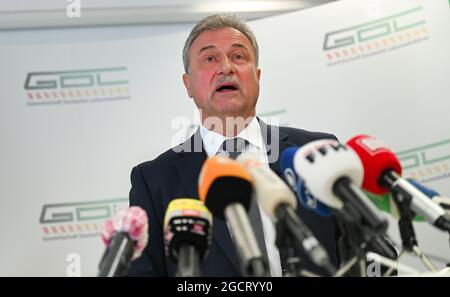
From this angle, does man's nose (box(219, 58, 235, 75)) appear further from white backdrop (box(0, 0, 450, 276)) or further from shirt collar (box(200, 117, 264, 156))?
white backdrop (box(0, 0, 450, 276))

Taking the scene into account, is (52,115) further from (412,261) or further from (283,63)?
(412,261)

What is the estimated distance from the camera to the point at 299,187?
101 cm

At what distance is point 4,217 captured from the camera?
2.86m

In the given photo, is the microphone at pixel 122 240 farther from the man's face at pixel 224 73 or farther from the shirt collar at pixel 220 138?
the man's face at pixel 224 73

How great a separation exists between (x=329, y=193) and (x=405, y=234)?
0.24 metres

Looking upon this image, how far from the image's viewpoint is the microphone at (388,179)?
3.08ft

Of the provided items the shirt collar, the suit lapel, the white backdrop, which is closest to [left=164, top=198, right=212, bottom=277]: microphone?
the suit lapel

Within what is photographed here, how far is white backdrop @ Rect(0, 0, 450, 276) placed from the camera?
288 cm

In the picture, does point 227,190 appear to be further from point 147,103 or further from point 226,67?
point 147,103

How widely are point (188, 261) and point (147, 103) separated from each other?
2292mm

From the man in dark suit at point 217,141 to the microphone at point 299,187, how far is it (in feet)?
1.35

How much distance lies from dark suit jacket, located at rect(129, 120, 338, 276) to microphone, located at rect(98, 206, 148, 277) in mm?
508
